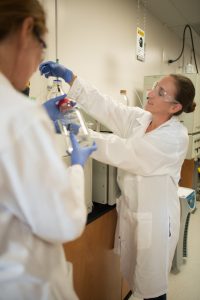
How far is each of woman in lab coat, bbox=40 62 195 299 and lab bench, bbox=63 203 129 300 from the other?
77mm

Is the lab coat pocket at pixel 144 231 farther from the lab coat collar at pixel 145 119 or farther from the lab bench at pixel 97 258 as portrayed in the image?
the lab coat collar at pixel 145 119

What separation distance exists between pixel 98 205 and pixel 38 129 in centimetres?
Answer: 101

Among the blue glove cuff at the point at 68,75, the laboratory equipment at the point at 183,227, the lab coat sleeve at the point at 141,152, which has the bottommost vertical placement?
the laboratory equipment at the point at 183,227

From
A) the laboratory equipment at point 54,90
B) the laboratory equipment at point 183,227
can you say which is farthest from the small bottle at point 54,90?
the laboratory equipment at point 183,227

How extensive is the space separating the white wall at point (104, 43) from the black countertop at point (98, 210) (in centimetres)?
74

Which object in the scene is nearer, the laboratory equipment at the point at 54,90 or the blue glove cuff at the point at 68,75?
the blue glove cuff at the point at 68,75

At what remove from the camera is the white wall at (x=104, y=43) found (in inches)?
60.4

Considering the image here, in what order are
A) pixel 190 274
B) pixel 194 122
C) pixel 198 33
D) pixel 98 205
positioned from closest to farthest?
pixel 98 205 → pixel 190 274 → pixel 194 122 → pixel 198 33

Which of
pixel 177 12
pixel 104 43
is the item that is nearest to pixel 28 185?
pixel 104 43

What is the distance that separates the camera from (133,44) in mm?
2348

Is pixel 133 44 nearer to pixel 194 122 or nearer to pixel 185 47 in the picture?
pixel 194 122

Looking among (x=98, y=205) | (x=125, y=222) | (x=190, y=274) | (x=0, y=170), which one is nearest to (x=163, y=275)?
(x=125, y=222)

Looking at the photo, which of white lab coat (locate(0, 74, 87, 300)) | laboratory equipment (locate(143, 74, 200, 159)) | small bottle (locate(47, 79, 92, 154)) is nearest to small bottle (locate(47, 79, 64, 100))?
small bottle (locate(47, 79, 92, 154))

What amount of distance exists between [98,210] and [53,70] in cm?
80
